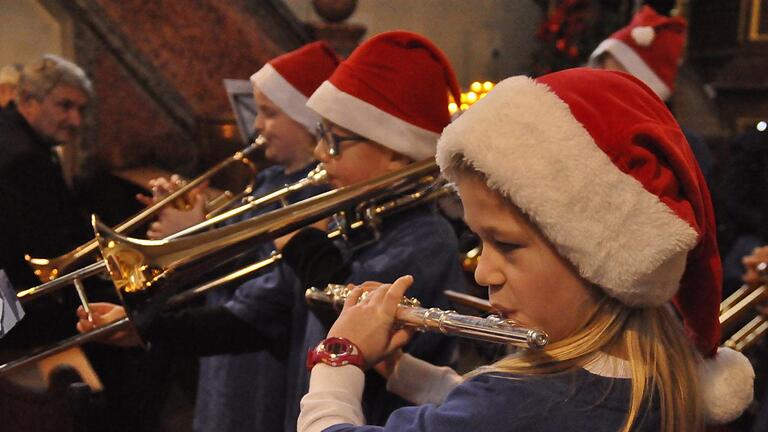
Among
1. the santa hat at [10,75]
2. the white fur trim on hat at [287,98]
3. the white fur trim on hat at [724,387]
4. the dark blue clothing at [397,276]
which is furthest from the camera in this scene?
the santa hat at [10,75]

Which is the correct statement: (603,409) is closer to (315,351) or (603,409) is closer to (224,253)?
(315,351)

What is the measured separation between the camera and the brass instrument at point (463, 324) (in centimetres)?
102

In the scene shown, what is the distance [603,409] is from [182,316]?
1.22 m

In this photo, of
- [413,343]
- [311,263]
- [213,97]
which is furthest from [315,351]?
[213,97]

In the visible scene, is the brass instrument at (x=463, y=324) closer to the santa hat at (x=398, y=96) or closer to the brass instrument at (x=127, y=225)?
the santa hat at (x=398, y=96)

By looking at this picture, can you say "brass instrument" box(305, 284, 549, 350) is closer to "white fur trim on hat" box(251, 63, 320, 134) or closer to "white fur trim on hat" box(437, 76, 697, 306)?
"white fur trim on hat" box(437, 76, 697, 306)

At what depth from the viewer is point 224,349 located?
2.01 metres

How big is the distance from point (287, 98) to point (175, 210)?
471 millimetres

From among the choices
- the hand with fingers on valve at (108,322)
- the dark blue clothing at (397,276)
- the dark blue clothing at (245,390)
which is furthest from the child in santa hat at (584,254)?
the dark blue clothing at (245,390)

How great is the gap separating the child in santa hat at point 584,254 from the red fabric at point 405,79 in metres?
0.74

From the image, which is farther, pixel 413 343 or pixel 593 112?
pixel 413 343

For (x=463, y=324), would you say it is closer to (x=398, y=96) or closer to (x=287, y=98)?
(x=398, y=96)

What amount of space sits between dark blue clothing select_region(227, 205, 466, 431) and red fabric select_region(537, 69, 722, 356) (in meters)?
0.59

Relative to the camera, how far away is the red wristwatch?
1.22m
